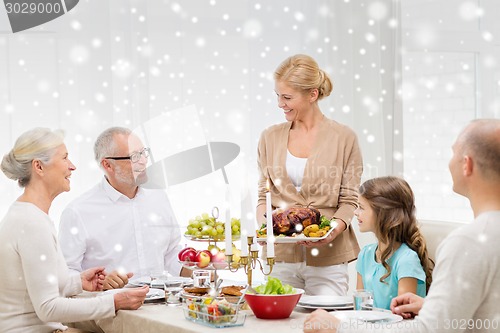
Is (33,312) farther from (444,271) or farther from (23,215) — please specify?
(444,271)

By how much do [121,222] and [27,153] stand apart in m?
0.68

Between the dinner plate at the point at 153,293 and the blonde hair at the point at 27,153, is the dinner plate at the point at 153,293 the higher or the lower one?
the lower one

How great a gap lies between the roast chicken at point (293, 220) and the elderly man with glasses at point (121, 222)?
559 millimetres

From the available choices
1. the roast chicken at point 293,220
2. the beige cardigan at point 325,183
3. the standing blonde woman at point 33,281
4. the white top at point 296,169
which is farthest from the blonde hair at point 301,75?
the standing blonde woman at point 33,281

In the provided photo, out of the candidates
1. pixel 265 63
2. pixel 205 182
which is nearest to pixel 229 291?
pixel 205 182

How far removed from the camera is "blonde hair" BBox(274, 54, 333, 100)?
9.90ft

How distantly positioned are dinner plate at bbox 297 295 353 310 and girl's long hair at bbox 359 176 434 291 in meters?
0.27

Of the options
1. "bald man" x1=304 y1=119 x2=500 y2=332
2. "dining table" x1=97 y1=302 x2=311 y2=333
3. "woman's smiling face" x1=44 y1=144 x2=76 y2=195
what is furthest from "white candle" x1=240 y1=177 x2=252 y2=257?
"woman's smiling face" x1=44 y1=144 x2=76 y2=195

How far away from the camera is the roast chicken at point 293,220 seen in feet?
9.03

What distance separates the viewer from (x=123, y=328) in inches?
91.8

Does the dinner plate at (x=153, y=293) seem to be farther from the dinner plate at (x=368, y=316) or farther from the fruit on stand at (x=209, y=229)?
the dinner plate at (x=368, y=316)

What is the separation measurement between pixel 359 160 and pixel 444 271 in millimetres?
1551

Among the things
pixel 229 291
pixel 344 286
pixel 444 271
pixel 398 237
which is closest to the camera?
pixel 444 271

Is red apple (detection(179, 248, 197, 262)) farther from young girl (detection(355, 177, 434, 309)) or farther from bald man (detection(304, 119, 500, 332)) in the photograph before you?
bald man (detection(304, 119, 500, 332))
